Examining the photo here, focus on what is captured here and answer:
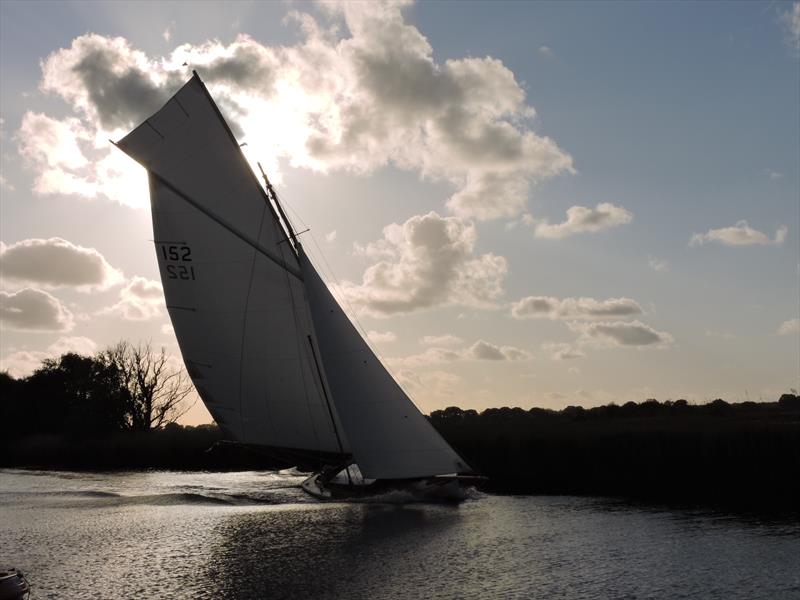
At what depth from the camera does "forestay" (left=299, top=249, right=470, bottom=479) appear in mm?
33969

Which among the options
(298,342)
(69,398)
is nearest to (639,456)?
(298,342)

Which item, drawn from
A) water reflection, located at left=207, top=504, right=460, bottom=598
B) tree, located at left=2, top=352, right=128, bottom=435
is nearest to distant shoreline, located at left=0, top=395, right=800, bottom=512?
water reflection, located at left=207, top=504, right=460, bottom=598

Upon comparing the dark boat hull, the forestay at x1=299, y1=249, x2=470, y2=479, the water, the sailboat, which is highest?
the sailboat

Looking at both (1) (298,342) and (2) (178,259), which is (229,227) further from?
(1) (298,342)

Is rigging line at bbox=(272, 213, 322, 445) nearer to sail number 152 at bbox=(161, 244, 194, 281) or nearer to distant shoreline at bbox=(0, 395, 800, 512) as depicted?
sail number 152 at bbox=(161, 244, 194, 281)

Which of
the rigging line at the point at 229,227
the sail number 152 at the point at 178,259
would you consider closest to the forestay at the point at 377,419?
the rigging line at the point at 229,227

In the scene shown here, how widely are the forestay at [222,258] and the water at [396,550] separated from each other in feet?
24.0

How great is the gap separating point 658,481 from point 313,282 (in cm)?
2206

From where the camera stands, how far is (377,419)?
111 ft

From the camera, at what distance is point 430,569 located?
936 inches

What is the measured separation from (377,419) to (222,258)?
37.8 feet

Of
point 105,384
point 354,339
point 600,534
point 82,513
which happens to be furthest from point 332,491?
point 105,384

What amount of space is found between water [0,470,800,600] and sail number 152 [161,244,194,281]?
39.0 feet

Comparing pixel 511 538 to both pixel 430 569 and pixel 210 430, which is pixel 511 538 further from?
pixel 210 430
